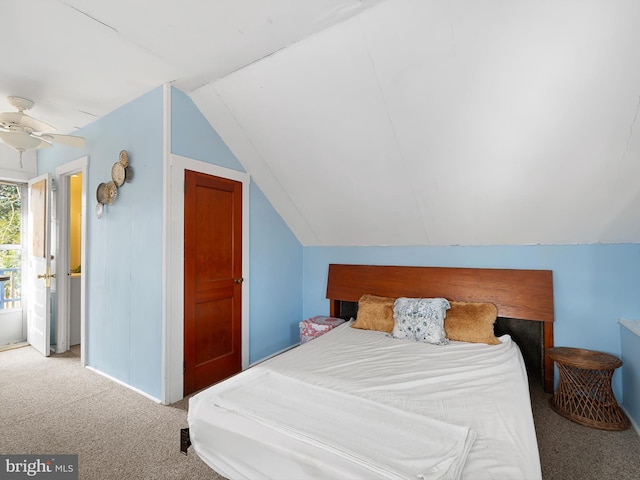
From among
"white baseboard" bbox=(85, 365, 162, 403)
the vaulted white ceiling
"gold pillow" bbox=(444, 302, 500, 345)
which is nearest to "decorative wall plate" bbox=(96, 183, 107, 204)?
the vaulted white ceiling

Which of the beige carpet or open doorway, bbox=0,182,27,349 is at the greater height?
open doorway, bbox=0,182,27,349

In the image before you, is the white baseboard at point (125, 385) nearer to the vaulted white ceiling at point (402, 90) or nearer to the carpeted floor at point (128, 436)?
the carpeted floor at point (128, 436)

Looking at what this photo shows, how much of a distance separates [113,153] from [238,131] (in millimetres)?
1181

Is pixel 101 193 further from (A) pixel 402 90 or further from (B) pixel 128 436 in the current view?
(A) pixel 402 90

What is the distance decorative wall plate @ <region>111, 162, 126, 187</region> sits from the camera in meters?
2.77

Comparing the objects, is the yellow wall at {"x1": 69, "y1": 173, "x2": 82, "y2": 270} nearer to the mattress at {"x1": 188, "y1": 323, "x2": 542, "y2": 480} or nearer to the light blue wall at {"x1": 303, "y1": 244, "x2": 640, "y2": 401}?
the mattress at {"x1": 188, "y1": 323, "x2": 542, "y2": 480}

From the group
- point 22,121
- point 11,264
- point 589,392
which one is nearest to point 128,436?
point 22,121

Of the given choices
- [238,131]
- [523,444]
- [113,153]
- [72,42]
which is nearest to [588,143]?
[523,444]

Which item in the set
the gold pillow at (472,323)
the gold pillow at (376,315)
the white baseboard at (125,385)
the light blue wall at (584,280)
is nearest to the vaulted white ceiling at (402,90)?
the light blue wall at (584,280)

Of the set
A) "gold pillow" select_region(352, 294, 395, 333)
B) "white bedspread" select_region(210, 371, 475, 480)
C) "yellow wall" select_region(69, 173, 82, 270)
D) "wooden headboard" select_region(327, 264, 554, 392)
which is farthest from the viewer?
"yellow wall" select_region(69, 173, 82, 270)

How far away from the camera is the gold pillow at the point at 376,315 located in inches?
117

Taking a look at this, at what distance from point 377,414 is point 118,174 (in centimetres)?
280

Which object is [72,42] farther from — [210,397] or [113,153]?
[210,397]

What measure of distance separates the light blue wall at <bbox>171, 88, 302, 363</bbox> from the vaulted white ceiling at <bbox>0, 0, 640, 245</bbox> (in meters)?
0.14
